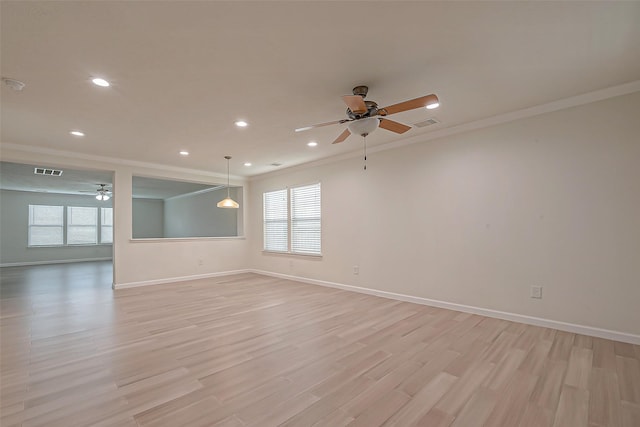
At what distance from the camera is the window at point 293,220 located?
623cm

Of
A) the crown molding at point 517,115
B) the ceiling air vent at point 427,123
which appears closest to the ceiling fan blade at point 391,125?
the ceiling air vent at point 427,123

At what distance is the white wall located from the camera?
10.0 feet

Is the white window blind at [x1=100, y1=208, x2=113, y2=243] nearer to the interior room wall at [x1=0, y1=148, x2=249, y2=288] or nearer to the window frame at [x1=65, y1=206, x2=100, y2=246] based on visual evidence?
the window frame at [x1=65, y1=206, x2=100, y2=246]

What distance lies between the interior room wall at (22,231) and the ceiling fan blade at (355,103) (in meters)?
12.8

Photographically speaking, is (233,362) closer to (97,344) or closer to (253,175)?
(97,344)

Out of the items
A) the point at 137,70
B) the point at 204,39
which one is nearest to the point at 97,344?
the point at 137,70

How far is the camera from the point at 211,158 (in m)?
5.88

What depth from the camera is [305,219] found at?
643 centimetres

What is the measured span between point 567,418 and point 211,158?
19.6ft

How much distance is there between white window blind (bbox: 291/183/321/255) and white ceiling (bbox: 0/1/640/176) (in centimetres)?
242

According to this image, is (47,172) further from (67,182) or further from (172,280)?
(172,280)

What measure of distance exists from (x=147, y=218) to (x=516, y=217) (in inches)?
543

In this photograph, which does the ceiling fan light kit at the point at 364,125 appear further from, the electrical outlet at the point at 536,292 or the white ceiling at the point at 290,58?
the electrical outlet at the point at 536,292

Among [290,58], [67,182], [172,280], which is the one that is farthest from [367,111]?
[67,182]
